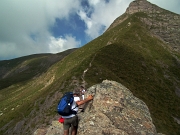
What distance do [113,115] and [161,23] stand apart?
5579 inches

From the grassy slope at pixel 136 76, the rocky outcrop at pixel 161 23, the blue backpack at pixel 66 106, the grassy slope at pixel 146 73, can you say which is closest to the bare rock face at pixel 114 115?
the blue backpack at pixel 66 106

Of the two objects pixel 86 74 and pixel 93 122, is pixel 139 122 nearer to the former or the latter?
pixel 93 122

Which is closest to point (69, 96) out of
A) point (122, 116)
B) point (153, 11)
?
point (122, 116)

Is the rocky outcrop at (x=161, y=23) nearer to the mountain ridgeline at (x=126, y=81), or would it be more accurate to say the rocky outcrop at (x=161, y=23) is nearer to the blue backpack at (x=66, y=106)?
the mountain ridgeline at (x=126, y=81)

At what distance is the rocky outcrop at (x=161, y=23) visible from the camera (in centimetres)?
12331

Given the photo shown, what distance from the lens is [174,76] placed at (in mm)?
73750

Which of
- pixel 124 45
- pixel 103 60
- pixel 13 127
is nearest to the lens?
pixel 13 127

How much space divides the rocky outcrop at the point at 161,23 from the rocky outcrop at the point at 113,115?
109887 millimetres

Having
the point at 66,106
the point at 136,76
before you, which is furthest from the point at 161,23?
the point at 66,106

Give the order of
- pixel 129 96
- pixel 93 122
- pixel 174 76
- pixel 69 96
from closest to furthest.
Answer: pixel 69 96, pixel 93 122, pixel 129 96, pixel 174 76

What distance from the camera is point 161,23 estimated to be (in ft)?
453

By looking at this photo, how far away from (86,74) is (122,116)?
1533 inches

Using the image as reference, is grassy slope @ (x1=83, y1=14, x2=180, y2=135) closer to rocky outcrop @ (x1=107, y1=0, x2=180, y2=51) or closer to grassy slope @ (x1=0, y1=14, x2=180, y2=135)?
grassy slope @ (x1=0, y1=14, x2=180, y2=135)

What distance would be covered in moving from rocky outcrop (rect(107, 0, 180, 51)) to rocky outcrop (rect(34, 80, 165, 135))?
109887 millimetres
